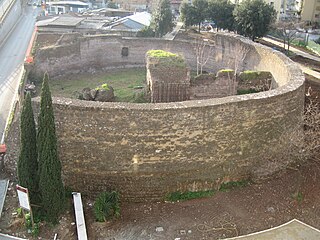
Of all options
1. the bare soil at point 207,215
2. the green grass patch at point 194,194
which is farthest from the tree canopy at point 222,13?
the green grass patch at point 194,194

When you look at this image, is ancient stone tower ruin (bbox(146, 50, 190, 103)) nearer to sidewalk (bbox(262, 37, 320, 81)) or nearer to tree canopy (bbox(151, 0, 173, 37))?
sidewalk (bbox(262, 37, 320, 81))

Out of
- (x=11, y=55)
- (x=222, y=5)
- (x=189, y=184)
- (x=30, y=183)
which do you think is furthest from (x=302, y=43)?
(x=30, y=183)

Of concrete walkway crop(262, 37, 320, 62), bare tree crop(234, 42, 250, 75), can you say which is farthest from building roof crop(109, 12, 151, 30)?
bare tree crop(234, 42, 250, 75)

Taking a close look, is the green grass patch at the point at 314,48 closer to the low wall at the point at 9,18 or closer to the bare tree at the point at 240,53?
the bare tree at the point at 240,53

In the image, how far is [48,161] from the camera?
36.7 feet

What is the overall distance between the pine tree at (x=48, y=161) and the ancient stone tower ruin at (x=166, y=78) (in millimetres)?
9126

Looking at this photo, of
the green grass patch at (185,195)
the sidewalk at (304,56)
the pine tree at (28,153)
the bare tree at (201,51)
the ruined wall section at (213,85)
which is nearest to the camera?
the pine tree at (28,153)

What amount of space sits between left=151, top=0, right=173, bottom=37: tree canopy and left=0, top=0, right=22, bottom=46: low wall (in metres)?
12.1

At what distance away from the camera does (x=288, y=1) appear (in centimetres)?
5222

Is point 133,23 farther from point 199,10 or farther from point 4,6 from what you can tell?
point 4,6

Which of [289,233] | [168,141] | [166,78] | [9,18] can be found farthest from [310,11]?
[289,233]

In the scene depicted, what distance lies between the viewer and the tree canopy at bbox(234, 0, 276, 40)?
1059 inches

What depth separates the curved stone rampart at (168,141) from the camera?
12.1 metres

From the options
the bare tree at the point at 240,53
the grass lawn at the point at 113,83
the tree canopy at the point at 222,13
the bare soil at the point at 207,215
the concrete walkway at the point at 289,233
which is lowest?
the concrete walkway at the point at 289,233
